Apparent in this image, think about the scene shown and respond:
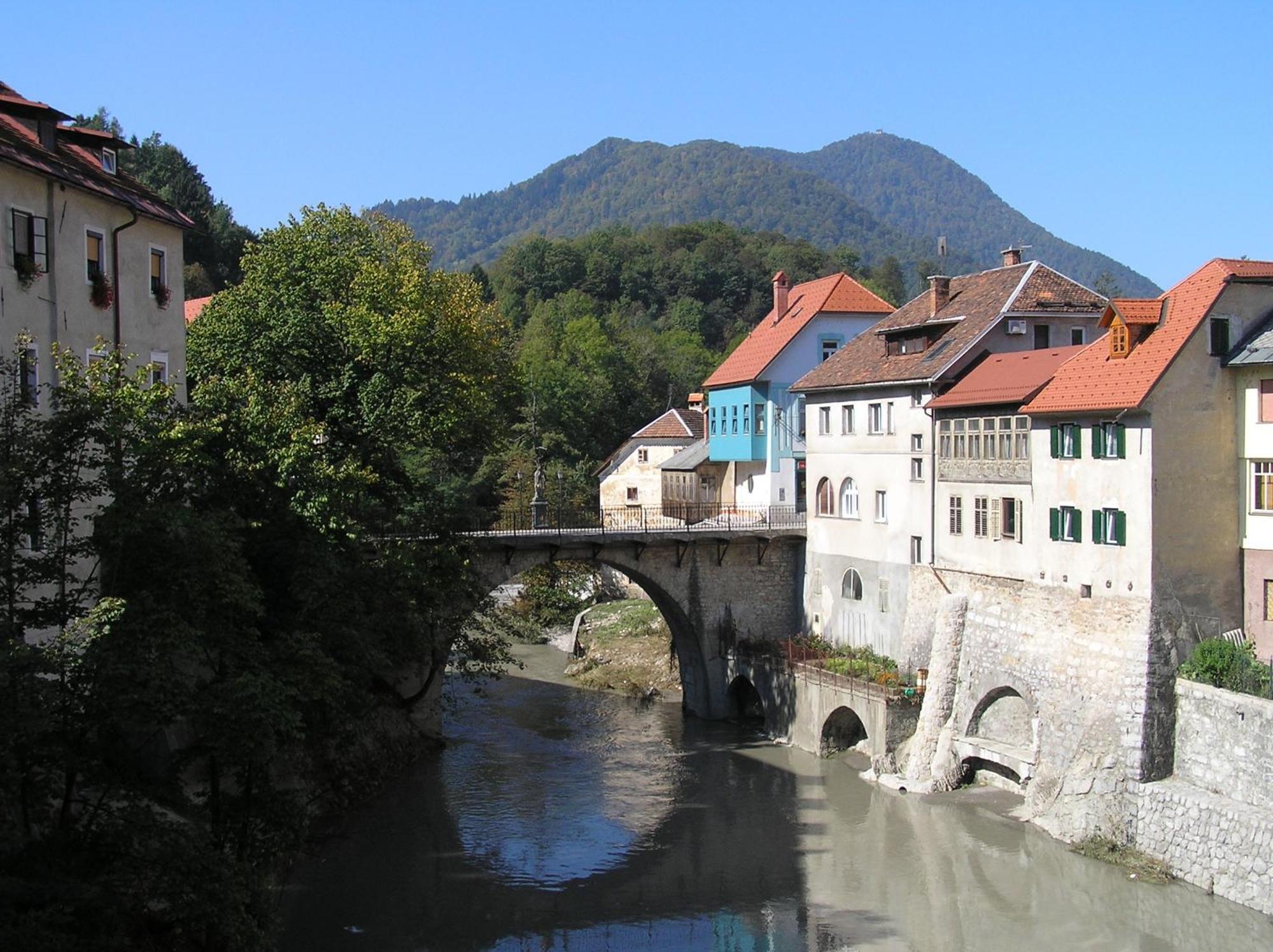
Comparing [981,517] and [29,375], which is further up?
[29,375]

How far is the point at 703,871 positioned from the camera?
27562 mm

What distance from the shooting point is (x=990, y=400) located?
106 feet

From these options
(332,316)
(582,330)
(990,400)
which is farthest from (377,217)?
(582,330)

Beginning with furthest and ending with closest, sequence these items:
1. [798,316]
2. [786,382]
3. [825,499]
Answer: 1. [798,316]
2. [786,382]
3. [825,499]

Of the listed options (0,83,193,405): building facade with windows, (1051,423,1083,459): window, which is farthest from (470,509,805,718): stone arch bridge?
(0,83,193,405): building facade with windows

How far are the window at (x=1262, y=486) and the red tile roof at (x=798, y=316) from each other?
1983 centimetres

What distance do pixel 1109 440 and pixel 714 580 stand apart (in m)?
15.8

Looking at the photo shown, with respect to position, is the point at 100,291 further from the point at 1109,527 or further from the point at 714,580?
the point at 714,580

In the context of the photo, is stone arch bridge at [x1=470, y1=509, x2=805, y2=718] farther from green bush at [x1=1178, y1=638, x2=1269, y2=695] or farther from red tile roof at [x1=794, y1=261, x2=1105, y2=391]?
green bush at [x1=1178, y1=638, x2=1269, y2=695]

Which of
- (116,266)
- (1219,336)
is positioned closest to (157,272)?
(116,266)

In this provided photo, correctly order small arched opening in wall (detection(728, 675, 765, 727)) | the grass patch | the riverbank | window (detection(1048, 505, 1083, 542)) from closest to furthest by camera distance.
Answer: the grass patch → window (detection(1048, 505, 1083, 542)) → small arched opening in wall (detection(728, 675, 765, 727)) → the riverbank

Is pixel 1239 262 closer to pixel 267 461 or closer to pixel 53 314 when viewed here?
pixel 267 461

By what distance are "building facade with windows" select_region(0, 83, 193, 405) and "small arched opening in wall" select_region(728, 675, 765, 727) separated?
69.2 feet

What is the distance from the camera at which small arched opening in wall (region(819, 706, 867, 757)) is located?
36.2m
